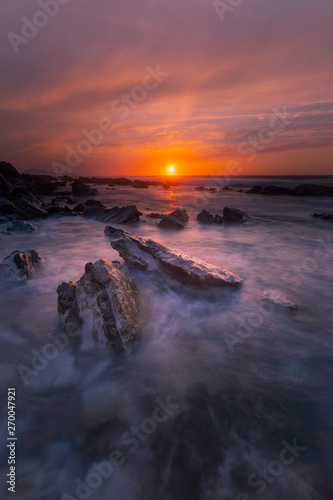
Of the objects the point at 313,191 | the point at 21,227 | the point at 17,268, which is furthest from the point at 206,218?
the point at 313,191

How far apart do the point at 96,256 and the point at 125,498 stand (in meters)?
6.43

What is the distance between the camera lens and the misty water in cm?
218

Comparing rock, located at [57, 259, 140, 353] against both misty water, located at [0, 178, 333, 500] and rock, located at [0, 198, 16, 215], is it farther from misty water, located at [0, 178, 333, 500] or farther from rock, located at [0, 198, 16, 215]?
rock, located at [0, 198, 16, 215]

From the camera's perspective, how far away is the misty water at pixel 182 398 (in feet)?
7.14

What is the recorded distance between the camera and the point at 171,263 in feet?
18.8

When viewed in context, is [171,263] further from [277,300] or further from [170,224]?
[170,224]

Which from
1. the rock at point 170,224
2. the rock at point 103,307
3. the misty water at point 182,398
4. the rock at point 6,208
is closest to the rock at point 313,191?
the rock at point 170,224

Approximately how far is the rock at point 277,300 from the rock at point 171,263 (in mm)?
775

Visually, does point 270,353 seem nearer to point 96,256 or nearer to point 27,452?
point 27,452

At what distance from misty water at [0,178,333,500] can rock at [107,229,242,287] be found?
11.8 inches

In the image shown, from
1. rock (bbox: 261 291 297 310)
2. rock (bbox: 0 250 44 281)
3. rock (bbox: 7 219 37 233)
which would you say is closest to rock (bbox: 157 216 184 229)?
rock (bbox: 7 219 37 233)

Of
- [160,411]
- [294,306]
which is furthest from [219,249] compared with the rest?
[160,411]

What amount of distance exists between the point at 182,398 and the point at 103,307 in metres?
1.81

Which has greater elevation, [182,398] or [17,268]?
[17,268]
